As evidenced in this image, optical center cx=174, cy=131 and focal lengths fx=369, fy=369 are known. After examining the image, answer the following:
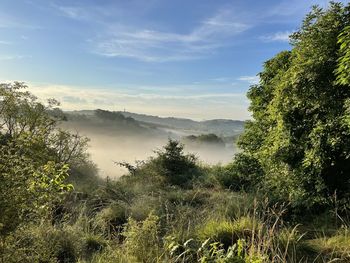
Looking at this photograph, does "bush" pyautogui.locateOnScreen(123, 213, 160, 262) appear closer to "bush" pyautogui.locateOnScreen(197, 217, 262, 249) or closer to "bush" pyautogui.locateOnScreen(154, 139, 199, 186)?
"bush" pyautogui.locateOnScreen(197, 217, 262, 249)

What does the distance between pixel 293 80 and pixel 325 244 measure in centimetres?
327

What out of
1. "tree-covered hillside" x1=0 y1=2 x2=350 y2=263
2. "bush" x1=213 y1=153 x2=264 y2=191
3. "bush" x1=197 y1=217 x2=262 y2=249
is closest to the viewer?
"tree-covered hillside" x1=0 y1=2 x2=350 y2=263

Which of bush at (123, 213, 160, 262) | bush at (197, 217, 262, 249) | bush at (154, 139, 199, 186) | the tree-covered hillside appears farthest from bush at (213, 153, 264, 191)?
bush at (123, 213, 160, 262)

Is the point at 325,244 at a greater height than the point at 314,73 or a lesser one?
lesser

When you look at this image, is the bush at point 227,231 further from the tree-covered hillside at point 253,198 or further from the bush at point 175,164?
the bush at point 175,164

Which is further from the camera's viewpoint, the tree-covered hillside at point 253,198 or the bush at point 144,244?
the bush at point 144,244

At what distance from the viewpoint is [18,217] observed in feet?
11.6

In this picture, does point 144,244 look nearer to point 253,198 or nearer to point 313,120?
point 253,198

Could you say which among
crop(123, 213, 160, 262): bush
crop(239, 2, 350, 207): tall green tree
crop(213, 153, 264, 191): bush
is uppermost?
crop(239, 2, 350, 207): tall green tree

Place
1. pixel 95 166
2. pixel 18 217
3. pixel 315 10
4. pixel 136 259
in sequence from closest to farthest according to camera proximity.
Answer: pixel 18 217 < pixel 136 259 < pixel 315 10 < pixel 95 166

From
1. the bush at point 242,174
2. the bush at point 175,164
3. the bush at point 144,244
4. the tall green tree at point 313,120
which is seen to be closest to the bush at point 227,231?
the bush at point 144,244

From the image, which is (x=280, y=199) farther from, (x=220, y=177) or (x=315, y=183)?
(x=220, y=177)

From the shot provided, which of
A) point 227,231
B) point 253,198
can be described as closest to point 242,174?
point 253,198

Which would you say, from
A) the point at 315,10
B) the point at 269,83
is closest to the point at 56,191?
the point at 315,10
